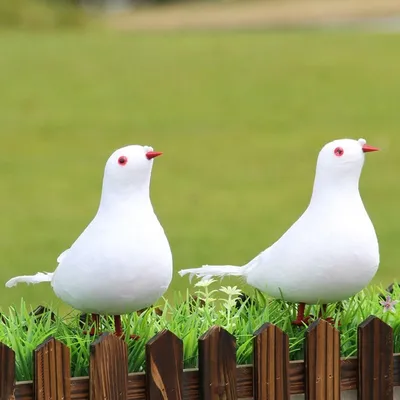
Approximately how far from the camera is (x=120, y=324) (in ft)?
10.4

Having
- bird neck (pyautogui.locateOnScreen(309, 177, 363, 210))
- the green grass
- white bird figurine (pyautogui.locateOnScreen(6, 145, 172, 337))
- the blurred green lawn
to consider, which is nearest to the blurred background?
the blurred green lawn

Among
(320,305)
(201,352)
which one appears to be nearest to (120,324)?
(201,352)

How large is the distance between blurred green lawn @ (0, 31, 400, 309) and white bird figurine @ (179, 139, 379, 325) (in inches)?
121

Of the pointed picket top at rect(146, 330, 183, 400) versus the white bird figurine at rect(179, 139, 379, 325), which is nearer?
the pointed picket top at rect(146, 330, 183, 400)

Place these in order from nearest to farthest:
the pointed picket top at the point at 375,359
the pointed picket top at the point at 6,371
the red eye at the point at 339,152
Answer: the pointed picket top at the point at 6,371 → the pointed picket top at the point at 375,359 → the red eye at the point at 339,152

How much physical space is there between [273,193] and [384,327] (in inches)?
269

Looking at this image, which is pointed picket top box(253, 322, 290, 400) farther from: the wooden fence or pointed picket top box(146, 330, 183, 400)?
pointed picket top box(146, 330, 183, 400)

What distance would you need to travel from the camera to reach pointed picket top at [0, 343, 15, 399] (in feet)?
8.99

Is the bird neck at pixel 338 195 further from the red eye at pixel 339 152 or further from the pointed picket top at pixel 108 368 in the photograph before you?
the pointed picket top at pixel 108 368

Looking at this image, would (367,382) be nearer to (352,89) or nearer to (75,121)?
(75,121)

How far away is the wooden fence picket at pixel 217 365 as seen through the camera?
289cm

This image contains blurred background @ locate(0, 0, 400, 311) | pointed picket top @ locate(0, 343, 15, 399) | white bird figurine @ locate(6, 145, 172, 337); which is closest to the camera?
pointed picket top @ locate(0, 343, 15, 399)

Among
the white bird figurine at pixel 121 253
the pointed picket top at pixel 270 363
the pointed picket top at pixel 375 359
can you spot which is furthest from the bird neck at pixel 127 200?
the pointed picket top at pixel 375 359

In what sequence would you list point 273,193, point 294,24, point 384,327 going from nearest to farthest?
point 384,327
point 273,193
point 294,24
